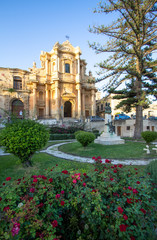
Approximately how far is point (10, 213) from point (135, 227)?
1469mm

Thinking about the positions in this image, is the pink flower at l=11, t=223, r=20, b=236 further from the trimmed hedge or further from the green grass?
the trimmed hedge

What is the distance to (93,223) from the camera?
5.47 ft

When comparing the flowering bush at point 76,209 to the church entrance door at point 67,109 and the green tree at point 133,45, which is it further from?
the church entrance door at point 67,109

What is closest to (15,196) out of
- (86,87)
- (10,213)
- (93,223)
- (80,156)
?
(10,213)

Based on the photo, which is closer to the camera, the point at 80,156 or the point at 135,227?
the point at 135,227

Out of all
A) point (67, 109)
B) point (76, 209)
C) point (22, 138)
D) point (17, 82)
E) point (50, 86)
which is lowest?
point (76, 209)

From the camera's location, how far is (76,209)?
1805 mm

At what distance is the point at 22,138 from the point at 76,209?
3.51m

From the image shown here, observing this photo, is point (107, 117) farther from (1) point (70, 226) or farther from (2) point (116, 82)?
(1) point (70, 226)

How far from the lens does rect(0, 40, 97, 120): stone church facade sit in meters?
26.5

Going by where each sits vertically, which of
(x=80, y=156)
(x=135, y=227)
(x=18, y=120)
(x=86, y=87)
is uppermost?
(x=86, y=87)

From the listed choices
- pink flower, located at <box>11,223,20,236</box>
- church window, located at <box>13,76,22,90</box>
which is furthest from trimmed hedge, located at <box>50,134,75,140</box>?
church window, located at <box>13,76,22,90</box>

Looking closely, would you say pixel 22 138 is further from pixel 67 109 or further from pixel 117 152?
pixel 67 109

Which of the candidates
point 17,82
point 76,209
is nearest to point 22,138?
point 76,209
